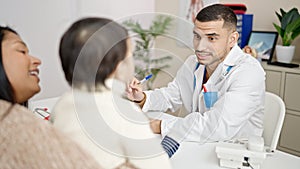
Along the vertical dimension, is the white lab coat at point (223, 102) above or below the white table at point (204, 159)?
above

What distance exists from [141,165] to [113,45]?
0.47ft

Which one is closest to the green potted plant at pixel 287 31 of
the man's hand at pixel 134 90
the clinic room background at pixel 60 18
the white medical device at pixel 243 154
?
the clinic room background at pixel 60 18

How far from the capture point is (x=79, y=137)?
0.34m

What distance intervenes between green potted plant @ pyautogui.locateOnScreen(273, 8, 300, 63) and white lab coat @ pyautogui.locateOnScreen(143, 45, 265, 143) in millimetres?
751

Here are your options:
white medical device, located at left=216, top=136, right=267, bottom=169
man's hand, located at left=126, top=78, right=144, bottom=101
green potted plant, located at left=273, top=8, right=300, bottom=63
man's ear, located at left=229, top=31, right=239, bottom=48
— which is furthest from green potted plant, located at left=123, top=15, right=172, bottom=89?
green potted plant, located at left=273, top=8, right=300, bottom=63

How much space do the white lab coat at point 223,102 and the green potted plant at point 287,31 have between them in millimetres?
751

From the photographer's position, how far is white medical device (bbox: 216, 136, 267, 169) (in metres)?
0.65

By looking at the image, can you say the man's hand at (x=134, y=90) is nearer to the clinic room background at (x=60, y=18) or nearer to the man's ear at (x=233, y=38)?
the clinic room background at (x=60, y=18)

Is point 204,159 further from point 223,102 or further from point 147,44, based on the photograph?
point 147,44

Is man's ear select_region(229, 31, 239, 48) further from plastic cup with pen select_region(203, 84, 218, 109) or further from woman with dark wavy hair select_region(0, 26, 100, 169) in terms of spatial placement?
woman with dark wavy hair select_region(0, 26, 100, 169)

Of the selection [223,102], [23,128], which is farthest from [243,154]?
[23,128]

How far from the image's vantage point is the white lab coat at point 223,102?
613mm

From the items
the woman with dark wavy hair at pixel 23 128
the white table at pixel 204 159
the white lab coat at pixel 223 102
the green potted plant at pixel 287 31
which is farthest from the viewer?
the green potted plant at pixel 287 31

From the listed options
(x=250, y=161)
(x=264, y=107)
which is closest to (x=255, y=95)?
(x=264, y=107)
